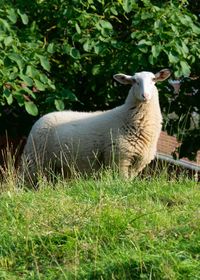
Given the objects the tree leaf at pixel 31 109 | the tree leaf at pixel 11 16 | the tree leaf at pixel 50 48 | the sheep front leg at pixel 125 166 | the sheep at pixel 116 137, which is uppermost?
the tree leaf at pixel 11 16

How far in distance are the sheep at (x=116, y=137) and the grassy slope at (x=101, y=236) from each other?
2.36m

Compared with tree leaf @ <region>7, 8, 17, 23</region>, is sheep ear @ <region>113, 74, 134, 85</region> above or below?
below

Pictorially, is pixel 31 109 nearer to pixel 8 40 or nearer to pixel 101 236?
pixel 8 40

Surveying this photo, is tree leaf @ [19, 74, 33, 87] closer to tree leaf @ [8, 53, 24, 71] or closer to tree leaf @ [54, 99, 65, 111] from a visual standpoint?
tree leaf @ [8, 53, 24, 71]

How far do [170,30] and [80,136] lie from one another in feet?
6.17

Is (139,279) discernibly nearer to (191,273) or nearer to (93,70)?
(191,273)

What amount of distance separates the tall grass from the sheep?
231 cm

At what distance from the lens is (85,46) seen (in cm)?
Answer: 951

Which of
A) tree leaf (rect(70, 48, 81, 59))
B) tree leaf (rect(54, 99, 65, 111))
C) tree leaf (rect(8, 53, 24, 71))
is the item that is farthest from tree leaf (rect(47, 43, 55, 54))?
tree leaf (rect(8, 53, 24, 71))

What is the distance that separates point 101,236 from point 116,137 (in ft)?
12.3

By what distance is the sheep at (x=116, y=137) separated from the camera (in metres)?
8.91

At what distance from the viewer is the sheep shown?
891cm

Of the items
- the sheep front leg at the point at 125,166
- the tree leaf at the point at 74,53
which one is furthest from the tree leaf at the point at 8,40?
the sheep front leg at the point at 125,166

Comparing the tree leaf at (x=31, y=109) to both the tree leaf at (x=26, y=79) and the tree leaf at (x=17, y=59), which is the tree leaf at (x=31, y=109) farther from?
the tree leaf at (x=17, y=59)
